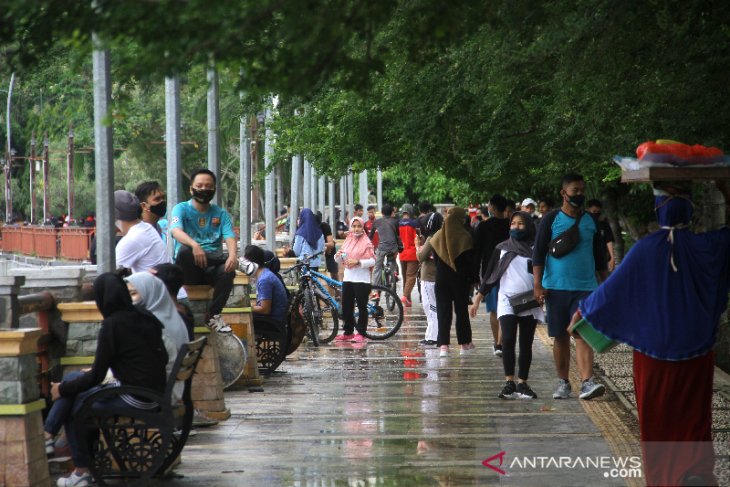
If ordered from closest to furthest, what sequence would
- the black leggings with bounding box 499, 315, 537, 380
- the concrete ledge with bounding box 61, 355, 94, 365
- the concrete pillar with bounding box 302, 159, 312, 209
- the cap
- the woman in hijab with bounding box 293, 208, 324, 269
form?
the concrete ledge with bounding box 61, 355, 94, 365
the cap
the black leggings with bounding box 499, 315, 537, 380
the woman in hijab with bounding box 293, 208, 324, 269
the concrete pillar with bounding box 302, 159, 312, 209

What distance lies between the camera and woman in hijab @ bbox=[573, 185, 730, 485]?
6695 mm

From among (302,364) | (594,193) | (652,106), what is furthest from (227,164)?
(652,106)

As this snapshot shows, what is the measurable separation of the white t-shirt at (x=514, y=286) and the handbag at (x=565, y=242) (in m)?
0.76

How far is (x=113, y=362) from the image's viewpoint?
791 cm

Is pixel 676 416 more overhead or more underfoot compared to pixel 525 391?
more overhead

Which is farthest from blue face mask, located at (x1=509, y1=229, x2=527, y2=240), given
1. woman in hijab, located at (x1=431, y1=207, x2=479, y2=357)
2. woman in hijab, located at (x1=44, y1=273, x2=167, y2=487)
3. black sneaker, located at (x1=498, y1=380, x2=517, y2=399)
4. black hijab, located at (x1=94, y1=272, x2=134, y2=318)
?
black hijab, located at (x1=94, y1=272, x2=134, y2=318)

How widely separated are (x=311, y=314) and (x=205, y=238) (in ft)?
22.2

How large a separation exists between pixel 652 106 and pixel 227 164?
48196 millimetres

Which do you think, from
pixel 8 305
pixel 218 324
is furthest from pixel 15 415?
pixel 218 324

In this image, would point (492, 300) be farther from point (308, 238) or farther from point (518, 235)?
point (308, 238)

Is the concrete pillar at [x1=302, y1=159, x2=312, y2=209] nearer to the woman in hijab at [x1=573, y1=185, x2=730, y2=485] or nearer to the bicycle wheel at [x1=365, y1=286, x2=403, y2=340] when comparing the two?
the bicycle wheel at [x1=365, y1=286, x2=403, y2=340]

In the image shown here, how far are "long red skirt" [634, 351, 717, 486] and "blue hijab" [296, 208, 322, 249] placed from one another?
16815 millimetres

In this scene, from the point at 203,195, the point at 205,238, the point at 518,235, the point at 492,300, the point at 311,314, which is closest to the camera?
the point at 203,195

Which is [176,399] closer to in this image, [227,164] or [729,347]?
[729,347]
